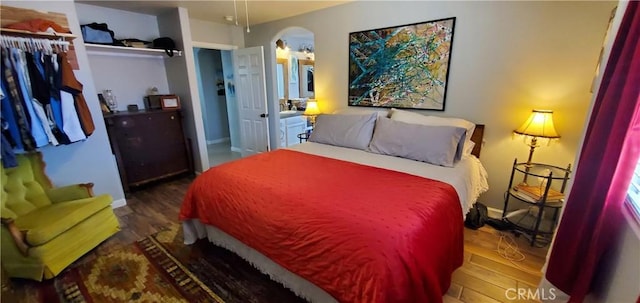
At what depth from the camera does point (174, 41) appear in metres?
3.24

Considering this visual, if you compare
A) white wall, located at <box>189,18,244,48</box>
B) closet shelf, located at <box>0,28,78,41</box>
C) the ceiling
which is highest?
the ceiling

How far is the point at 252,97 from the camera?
3.98 m

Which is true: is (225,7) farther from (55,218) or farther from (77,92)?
(55,218)

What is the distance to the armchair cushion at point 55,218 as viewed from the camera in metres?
1.70

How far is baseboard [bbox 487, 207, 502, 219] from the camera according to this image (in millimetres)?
2512

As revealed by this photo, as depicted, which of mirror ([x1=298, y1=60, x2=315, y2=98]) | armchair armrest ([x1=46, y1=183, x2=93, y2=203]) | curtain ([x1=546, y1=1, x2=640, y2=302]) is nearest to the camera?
curtain ([x1=546, y1=1, x2=640, y2=302])

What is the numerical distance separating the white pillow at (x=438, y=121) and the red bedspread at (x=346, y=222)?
87 cm

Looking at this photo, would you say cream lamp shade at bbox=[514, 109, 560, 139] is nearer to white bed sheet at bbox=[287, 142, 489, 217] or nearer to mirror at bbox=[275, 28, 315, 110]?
white bed sheet at bbox=[287, 142, 489, 217]

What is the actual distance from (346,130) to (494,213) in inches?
66.7

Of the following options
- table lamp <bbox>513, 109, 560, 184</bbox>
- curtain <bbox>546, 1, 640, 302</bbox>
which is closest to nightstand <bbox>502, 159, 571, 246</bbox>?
table lamp <bbox>513, 109, 560, 184</bbox>

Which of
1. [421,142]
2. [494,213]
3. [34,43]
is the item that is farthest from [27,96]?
[494,213]

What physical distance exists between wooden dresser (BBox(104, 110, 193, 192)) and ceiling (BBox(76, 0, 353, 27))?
3.99 ft

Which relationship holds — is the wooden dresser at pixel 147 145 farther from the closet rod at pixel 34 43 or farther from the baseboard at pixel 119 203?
the closet rod at pixel 34 43

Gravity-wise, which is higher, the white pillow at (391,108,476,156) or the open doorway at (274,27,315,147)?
the open doorway at (274,27,315,147)
